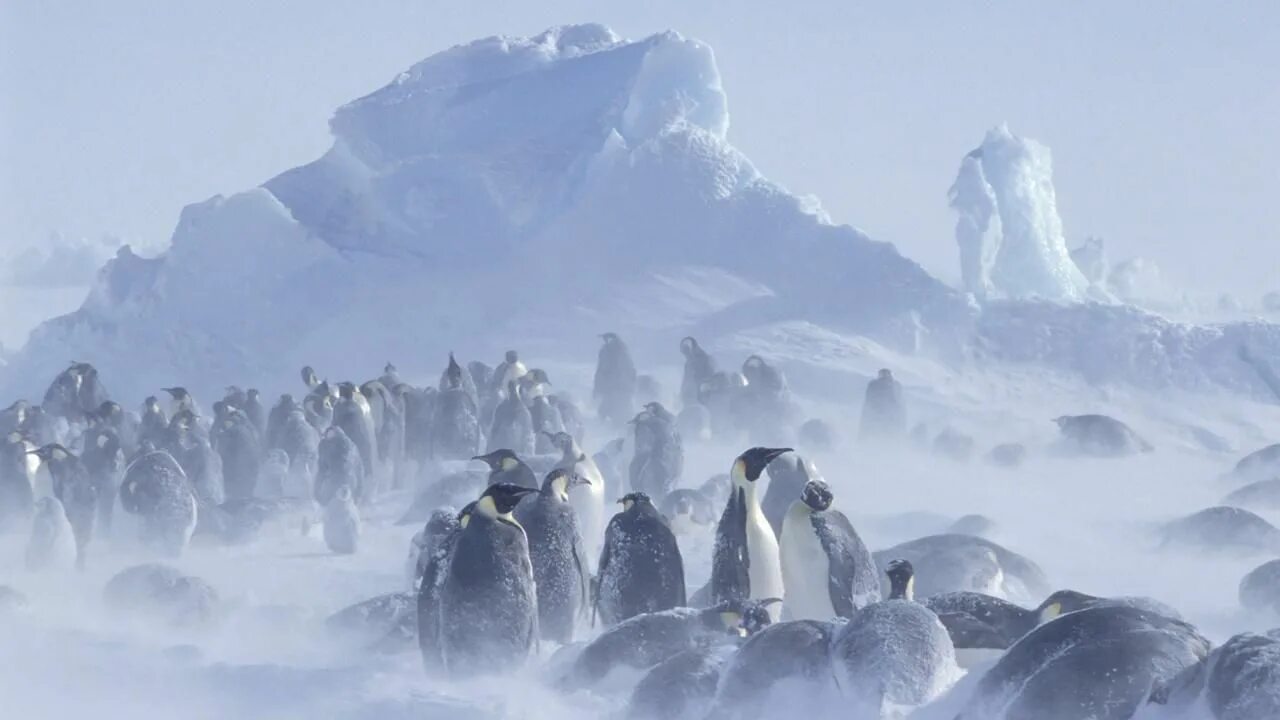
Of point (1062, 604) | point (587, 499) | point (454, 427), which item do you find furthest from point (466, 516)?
point (454, 427)

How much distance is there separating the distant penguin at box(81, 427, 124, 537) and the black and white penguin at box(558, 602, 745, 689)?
6788 mm

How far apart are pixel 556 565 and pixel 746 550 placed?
96 centimetres

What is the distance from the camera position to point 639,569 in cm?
734

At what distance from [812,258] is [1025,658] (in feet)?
63.2

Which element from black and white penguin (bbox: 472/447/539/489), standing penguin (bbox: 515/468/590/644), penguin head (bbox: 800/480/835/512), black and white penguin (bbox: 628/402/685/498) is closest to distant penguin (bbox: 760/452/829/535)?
black and white penguin (bbox: 472/447/539/489)

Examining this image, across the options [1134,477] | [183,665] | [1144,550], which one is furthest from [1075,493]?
[183,665]

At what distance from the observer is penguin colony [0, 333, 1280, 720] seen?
16.4 ft

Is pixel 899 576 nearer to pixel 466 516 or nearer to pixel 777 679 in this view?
pixel 777 679

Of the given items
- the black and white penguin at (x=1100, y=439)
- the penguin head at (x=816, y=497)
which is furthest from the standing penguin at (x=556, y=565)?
the black and white penguin at (x=1100, y=439)

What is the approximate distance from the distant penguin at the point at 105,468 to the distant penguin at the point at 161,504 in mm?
524

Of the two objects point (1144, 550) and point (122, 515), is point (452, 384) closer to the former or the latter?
point (122, 515)

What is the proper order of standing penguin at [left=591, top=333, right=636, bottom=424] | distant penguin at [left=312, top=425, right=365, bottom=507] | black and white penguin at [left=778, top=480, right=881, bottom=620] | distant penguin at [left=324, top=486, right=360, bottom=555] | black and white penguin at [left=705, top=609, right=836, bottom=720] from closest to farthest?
black and white penguin at [left=705, top=609, right=836, bottom=720] < black and white penguin at [left=778, top=480, right=881, bottom=620] < distant penguin at [left=324, top=486, right=360, bottom=555] < distant penguin at [left=312, top=425, right=365, bottom=507] < standing penguin at [left=591, top=333, right=636, bottom=424]

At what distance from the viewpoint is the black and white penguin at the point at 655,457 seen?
43.7ft

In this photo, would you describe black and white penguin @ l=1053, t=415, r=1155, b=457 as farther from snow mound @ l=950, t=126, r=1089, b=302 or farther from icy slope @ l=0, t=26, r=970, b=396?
snow mound @ l=950, t=126, r=1089, b=302
